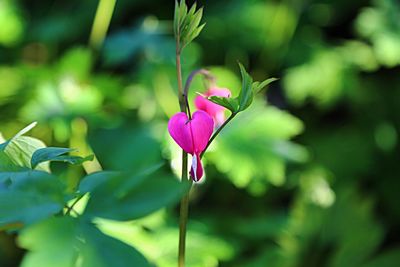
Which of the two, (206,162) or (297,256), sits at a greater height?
(206,162)

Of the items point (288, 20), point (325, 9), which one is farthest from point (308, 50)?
point (325, 9)

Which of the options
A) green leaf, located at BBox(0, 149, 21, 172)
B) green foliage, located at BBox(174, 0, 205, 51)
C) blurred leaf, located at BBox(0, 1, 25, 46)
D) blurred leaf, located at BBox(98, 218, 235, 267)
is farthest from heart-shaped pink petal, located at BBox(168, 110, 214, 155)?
blurred leaf, located at BBox(0, 1, 25, 46)

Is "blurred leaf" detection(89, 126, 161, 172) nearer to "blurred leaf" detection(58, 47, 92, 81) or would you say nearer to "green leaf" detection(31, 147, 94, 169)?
"blurred leaf" detection(58, 47, 92, 81)

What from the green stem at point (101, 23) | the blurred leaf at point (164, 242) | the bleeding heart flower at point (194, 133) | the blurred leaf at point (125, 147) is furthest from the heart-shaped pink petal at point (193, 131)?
the green stem at point (101, 23)

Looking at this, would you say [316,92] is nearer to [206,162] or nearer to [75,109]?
[206,162]

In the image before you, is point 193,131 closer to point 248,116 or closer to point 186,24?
point 186,24

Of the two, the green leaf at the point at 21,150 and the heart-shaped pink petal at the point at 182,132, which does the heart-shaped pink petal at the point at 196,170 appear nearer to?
the heart-shaped pink petal at the point at 182,132

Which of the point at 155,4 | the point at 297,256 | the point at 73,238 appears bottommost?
the point at 297,256
